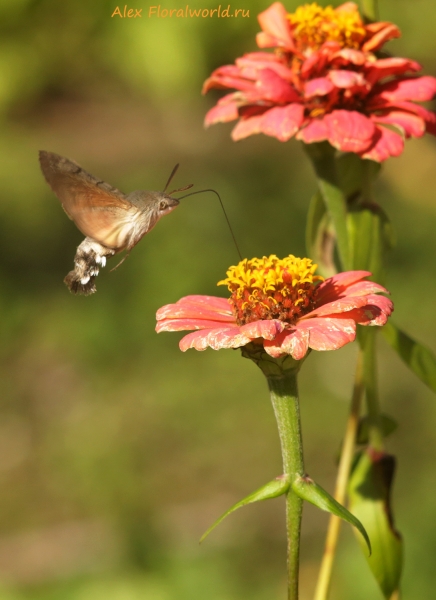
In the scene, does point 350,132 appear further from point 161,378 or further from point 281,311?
point 161,378

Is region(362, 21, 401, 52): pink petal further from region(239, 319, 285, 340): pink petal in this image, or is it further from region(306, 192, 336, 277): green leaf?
region(239, 319, 285, 340): pink petal

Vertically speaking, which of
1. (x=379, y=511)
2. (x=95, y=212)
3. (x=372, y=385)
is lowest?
(x=379, y=511)

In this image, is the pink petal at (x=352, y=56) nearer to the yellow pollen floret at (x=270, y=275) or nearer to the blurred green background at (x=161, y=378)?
the yellow pollen floret at (x=270, y=275)

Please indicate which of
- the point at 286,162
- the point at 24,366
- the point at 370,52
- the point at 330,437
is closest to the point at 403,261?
the point at 330,437

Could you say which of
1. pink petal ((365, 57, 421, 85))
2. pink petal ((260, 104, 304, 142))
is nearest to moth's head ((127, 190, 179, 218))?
pink petal ((260, 104, 304, 142))

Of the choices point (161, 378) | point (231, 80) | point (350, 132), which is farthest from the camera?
point (161, 378)

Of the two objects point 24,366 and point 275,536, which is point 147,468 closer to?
point 275,536

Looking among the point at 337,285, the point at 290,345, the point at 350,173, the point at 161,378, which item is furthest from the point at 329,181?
the point at 161,378
